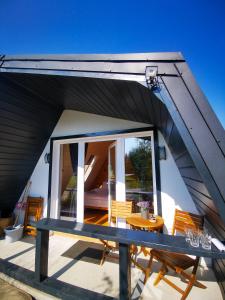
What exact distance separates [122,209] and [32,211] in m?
2.36

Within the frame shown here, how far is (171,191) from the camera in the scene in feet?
9.33

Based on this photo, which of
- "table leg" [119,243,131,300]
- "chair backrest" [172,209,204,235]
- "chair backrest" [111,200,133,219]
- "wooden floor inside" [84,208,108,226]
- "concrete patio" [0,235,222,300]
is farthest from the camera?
"wooden floor inside" [84,208,108,226]

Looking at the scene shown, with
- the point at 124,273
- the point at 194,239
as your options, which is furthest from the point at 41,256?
the point at 194,239

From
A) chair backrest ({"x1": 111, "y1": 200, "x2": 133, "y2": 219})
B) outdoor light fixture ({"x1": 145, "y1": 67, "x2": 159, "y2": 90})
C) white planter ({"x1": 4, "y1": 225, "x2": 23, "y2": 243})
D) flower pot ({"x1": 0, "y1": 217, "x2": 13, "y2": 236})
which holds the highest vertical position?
outdoor light fixture ({"x1": 145, "y1": 67, "x2": 159, "y2": 90})

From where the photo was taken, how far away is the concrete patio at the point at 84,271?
1882 millimetres

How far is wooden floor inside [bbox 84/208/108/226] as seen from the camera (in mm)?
4277

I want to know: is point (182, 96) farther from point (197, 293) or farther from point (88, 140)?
point (88, 140)

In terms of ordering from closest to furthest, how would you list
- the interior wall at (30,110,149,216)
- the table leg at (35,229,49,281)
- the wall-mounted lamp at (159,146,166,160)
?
the table leg at (35,229,49,281) < the wall-mounted lamp at (159,146,166,160) < the interior wall at (30,110,149,216)

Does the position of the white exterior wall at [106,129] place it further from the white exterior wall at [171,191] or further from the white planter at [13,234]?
the white planter at [13,234]

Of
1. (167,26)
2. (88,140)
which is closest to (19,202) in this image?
(88,140)

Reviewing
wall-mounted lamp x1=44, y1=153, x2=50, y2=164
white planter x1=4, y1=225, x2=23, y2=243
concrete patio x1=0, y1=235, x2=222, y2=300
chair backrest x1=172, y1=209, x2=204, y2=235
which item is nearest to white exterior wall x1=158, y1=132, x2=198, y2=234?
chair backrest x1=172, y1=209, x2=204, y2=235

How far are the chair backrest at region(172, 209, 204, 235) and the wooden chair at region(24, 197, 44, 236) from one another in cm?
301

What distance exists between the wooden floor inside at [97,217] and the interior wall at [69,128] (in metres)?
1.24

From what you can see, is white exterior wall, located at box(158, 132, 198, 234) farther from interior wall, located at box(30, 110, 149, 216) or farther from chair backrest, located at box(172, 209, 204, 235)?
interior wall, located at box(30, 110, 149, 216)
